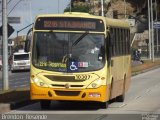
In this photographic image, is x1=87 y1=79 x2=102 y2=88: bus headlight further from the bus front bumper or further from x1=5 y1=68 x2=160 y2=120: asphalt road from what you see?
x1=5 y1=68 x2=160 y2=120: asphalt road

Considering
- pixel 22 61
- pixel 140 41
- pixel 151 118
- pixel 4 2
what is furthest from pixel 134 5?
pixel 151 118

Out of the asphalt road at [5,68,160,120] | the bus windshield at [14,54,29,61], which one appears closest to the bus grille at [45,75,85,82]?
the asphalt road at [5,68,160,120]

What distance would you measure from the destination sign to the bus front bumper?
1.74 meters

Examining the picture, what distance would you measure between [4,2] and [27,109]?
8.16 metres

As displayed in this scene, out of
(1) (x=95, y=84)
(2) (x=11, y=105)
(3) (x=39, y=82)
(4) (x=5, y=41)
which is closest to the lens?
(1) (x=95, y=84)

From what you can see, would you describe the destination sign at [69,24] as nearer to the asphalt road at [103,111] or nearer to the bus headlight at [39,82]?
the bus headlight at [39,82]

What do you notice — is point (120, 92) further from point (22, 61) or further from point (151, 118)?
point (22, 61)

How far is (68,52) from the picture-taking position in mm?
18891

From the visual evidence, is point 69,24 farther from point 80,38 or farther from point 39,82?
point 39,82

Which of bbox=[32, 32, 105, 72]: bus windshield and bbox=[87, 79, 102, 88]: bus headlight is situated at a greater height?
bbox=[32, 32, 105, 72]: bus windshield

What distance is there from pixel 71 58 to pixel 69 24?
1.00 m

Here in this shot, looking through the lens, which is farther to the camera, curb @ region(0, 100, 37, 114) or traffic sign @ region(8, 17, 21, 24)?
traffic sign @ region(8, 17, 21, 24)

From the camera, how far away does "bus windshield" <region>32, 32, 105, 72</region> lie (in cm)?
1878

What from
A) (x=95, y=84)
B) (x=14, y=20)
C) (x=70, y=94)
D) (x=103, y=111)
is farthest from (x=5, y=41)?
(x=103, y=111)
